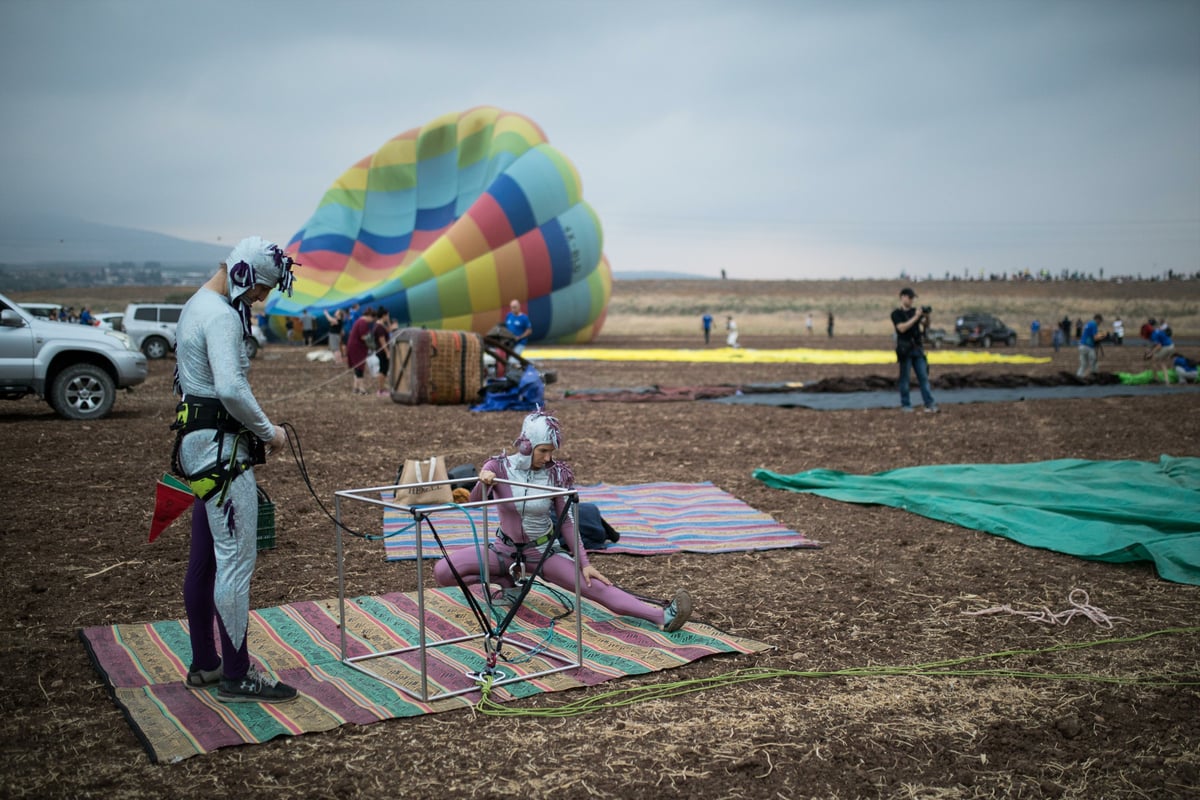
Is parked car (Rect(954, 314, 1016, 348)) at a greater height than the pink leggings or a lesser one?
greater

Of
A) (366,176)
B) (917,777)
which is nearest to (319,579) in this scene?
(917,777)

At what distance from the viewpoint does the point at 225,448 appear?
3691 mm

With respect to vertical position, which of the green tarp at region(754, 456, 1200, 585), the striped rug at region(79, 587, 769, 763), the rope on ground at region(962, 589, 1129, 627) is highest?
the green tarp at region(754, 456, 1200, 585)

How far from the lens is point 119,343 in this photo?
1222 cm

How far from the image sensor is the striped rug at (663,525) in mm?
6367

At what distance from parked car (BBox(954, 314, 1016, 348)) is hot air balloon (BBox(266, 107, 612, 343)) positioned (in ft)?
47.4

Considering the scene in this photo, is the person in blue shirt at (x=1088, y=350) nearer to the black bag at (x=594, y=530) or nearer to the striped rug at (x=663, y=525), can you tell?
the striped rug at (x=663, y=525)

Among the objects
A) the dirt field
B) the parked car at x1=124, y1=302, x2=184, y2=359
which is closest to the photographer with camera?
the dirt field

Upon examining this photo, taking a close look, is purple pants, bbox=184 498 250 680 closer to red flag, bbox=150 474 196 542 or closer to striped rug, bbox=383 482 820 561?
red flag, bbox=150 474 196 542

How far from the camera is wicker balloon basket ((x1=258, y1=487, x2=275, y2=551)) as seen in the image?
19.8 feet

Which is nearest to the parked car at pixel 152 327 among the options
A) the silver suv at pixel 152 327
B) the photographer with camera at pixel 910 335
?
the silver suv at pixel 152 327

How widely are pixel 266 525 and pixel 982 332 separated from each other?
3461 cm

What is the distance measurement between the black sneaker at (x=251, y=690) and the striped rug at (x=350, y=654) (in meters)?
0.03

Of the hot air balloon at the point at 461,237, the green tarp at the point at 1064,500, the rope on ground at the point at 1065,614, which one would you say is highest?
the hot air balloon at the point at 461,237
